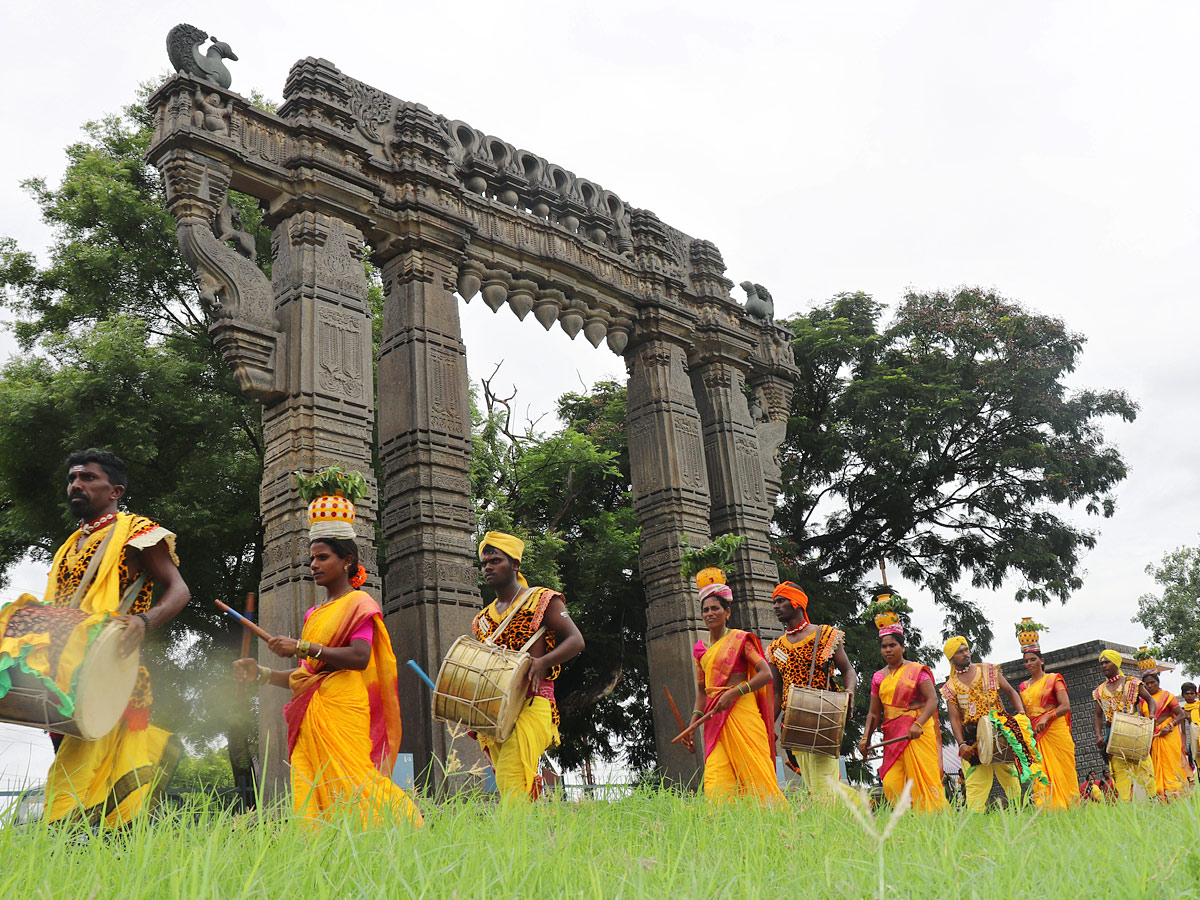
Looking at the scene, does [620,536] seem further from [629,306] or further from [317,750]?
[317,750]

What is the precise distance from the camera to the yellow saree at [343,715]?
14.8ft

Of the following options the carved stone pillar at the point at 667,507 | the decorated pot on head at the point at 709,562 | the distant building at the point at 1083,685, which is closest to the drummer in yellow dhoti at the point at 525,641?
the decorated pot on head at the point at 709,562

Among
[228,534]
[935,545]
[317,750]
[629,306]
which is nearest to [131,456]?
[228,534]

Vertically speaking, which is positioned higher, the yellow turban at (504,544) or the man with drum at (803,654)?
the yellow turban at (504,544)

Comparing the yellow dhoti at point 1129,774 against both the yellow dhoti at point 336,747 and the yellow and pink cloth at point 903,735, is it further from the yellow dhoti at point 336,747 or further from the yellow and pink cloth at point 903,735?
the yellow dhoti at point 336,747

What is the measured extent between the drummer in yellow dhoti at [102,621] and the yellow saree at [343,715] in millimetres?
572

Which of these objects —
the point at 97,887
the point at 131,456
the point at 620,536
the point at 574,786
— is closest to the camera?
the point at 97,887

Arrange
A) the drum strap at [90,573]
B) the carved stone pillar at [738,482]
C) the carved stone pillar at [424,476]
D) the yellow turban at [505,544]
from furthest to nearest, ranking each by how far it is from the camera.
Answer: the carved stone pillar at [738,482] < the carved stone pillar at [424,476] < the yellow turban at [505,544] < the drum strap at [90,573]

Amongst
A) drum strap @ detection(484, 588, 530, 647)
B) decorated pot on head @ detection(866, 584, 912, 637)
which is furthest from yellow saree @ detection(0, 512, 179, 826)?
decorated pot on head @ detection(866, 584, 912, 637)

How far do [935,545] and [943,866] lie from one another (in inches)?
699

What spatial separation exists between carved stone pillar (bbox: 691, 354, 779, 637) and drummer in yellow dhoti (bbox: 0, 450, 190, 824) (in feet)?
27.2

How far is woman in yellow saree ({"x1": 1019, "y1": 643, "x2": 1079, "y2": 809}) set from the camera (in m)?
10.1

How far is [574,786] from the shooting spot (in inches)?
267

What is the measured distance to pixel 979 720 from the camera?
8578mm
